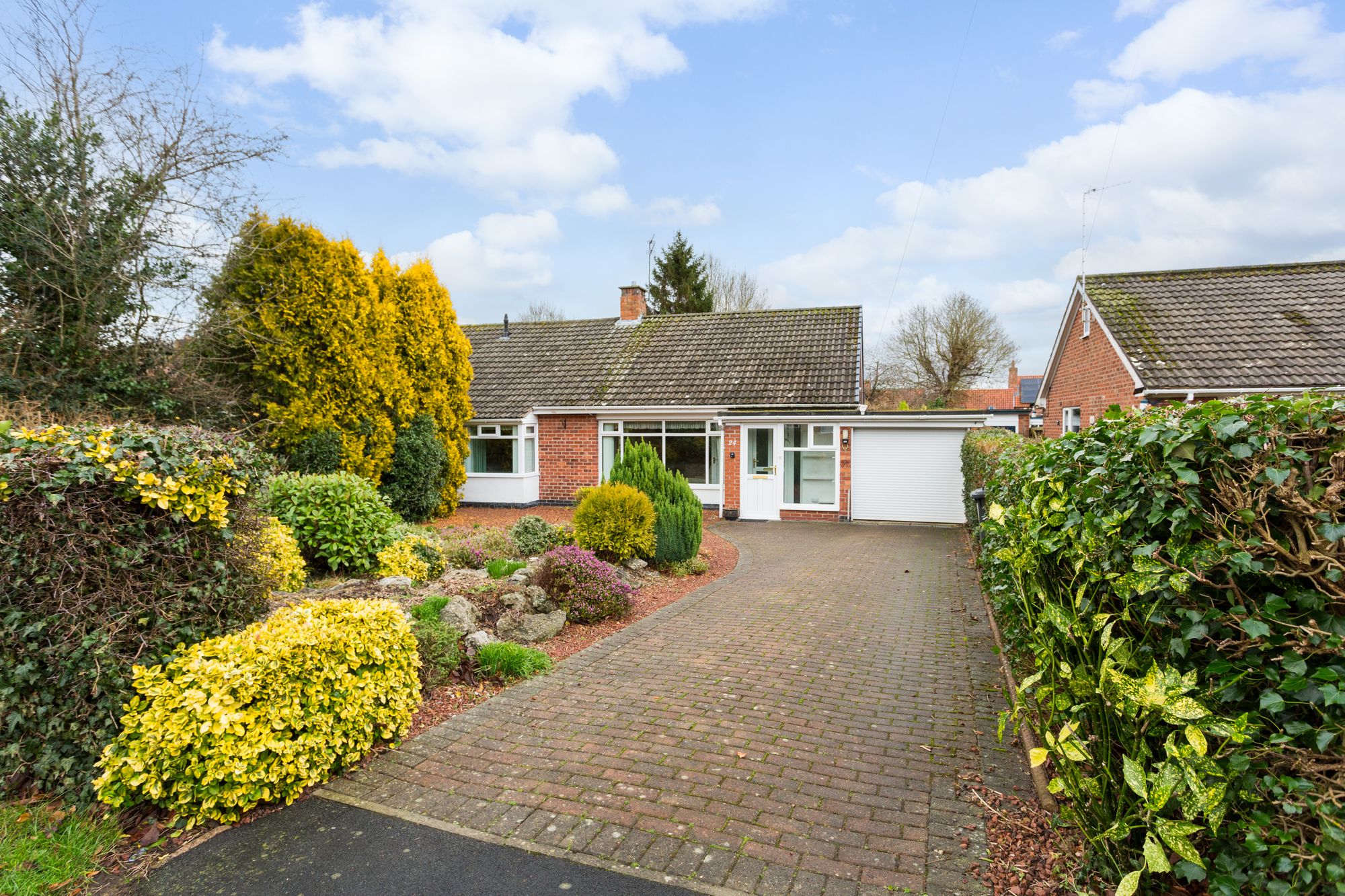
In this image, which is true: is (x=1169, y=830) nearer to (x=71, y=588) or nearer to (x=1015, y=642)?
(x=1015, y=642)

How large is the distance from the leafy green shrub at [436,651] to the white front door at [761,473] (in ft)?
39.9

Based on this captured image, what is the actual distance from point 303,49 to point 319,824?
813 centimetres

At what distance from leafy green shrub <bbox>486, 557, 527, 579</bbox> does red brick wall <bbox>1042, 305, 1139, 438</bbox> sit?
10464 mm

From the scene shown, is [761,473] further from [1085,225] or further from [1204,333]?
[1204,333]

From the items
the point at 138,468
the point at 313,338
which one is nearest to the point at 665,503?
the point at 138,468

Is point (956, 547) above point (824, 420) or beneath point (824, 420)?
beneath

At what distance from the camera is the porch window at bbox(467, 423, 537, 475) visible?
1922 cm

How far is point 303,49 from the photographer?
7.67 m

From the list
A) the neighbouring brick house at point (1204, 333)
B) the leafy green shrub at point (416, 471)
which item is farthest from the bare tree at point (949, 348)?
the leafy green shrub at point (416, 471)

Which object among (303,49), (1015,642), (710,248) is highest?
(710,248)

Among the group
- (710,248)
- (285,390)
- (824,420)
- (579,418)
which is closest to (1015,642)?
(824,420)

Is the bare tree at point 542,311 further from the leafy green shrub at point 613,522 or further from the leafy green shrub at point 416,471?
the leafy green shrub at point 613,522

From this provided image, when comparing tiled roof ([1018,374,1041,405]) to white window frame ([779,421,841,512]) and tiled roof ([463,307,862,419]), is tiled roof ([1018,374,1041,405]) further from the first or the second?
white window frame ([779,421,841,512])

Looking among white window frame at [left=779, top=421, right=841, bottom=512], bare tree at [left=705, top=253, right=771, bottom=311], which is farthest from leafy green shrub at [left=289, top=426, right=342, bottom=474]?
bare tree at [left=705, top=253, right=771, bottom=311]
